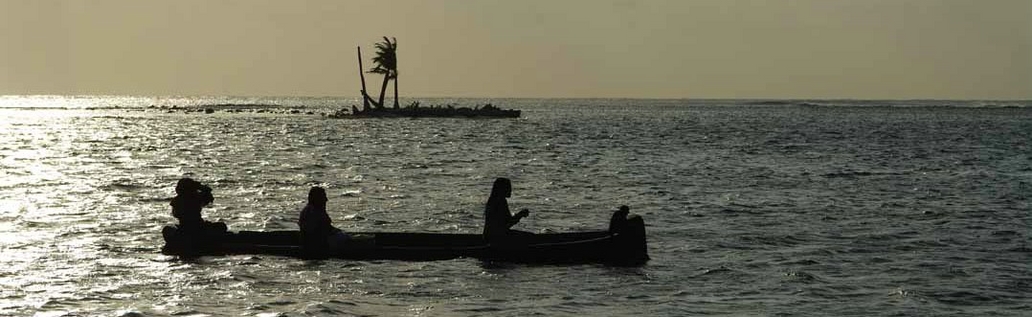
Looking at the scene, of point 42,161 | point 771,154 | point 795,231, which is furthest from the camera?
point 771,154

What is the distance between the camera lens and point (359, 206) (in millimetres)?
36750

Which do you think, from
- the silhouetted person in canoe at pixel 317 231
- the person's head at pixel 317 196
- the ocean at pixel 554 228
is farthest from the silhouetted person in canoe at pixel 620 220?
the person's head at pixel 317 196

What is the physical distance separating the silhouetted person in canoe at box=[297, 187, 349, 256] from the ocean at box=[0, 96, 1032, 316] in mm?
328

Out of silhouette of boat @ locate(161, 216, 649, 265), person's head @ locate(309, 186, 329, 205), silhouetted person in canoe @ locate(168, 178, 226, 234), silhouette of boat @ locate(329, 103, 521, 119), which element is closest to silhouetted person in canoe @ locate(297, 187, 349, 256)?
person's head @ locate(309, 186, 329, 205)

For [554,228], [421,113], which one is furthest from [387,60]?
[554,228]

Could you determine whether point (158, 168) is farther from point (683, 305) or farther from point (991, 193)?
point (683, 305)

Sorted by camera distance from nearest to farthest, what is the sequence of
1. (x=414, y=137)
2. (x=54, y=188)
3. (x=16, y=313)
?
(x=16, y=313), (x=54, y=188), (x=414, y=137)

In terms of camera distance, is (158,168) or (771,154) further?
(771,154)

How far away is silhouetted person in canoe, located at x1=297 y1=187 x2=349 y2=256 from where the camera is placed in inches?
938

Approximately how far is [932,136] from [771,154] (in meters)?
34.3

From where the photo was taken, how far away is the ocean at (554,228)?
2022 cm

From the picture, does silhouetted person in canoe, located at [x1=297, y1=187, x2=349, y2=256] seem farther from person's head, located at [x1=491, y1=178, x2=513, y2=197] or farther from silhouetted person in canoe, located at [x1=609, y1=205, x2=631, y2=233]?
silhouetted person in canoe, located at [x1=609, y1=205, x2=631, y2=233]

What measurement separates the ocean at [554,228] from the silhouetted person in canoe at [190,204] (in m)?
0.67

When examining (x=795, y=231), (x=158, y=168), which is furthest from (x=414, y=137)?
(x=795, y=231)
